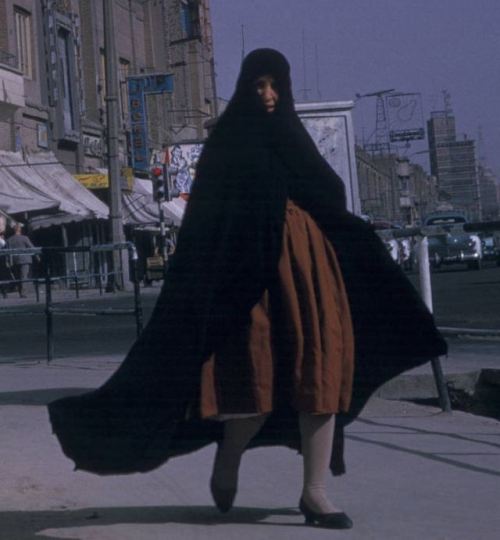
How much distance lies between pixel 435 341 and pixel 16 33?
30.1m

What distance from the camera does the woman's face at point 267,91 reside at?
471 cm

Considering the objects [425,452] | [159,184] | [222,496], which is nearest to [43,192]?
[159,184]

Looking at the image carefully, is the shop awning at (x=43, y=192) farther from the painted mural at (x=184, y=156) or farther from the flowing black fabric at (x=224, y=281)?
the flowing black fabric at (x=224, y=281)

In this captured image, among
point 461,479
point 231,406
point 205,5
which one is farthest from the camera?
point 205,5

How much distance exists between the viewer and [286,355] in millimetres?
4516

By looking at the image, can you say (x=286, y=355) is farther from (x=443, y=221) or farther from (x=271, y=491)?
(x=443, y=221)

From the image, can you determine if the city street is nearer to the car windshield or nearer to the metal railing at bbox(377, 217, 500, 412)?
the car windshield

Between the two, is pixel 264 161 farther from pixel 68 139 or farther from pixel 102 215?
pixel 68 139

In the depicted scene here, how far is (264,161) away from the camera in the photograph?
4.68 metres

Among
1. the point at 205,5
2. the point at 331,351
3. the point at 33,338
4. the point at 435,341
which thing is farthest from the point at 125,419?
the point at 205,5

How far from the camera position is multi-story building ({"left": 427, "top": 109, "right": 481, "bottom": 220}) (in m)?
115

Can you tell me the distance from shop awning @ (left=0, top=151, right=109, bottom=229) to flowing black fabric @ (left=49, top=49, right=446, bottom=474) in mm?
25325

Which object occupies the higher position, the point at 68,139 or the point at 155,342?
the point at 68,139

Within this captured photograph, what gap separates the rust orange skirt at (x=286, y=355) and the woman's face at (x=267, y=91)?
18.9 inches
